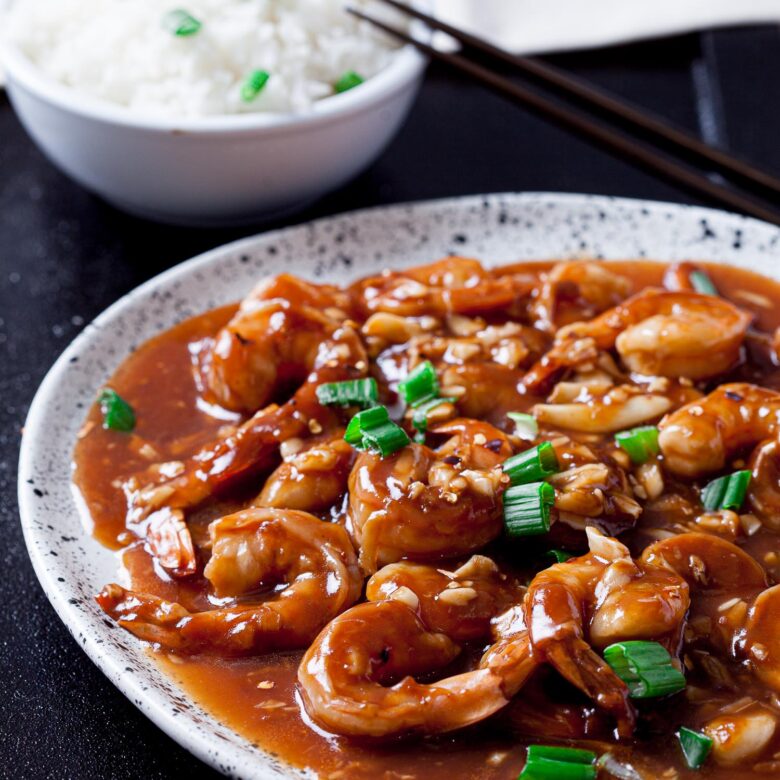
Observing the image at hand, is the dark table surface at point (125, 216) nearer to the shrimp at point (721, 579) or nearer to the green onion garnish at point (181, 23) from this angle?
the green onion garnish at point (181, 23)

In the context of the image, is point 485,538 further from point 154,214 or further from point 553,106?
point 154,214

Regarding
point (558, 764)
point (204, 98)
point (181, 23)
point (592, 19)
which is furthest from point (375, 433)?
point (592, 19)

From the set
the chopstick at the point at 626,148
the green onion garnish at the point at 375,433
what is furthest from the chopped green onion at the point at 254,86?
the green onion garnish at the point at 375,433

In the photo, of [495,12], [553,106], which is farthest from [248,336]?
[495,12]

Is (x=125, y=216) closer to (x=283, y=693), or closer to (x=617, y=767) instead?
(x=283, y=693)

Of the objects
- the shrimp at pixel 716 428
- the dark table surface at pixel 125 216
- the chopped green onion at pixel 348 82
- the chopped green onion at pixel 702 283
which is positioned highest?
the chopped green onion at pixel 348 82

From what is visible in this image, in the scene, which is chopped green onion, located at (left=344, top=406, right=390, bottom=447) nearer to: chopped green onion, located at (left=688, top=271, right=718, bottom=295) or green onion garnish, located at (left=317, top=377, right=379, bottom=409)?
green onion garnish, located at (left=317, top=377, right=379, bottom=409)
